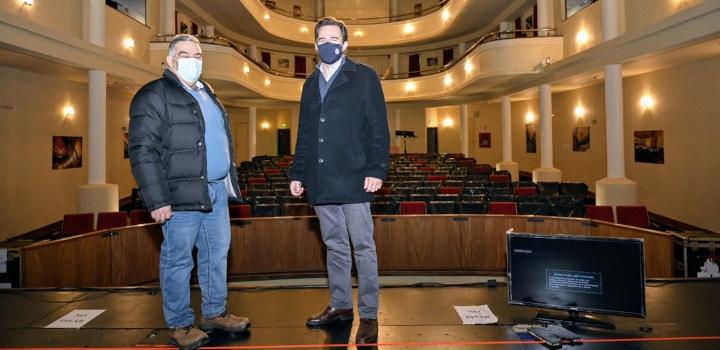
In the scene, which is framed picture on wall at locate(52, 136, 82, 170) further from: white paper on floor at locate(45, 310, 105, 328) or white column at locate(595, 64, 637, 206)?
white column at locate(595, 64, 637, 206)

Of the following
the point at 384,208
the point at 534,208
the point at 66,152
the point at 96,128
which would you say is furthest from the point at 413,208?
the point at 66,152

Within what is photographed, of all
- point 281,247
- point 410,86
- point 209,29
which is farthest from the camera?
point 410,86

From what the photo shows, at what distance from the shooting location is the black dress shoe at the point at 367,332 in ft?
8.29

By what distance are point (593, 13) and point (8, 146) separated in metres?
14.6

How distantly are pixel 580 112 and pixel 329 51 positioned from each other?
591 inches

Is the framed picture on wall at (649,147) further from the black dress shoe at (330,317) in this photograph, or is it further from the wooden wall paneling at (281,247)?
the black dress shoe at (330,317)

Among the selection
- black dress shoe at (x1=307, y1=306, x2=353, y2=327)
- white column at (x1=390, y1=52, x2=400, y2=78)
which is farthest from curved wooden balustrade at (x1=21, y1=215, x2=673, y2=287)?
white column at (x1=390, y1=52, x2=400, y2=78)

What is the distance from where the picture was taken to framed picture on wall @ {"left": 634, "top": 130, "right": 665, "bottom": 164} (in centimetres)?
1130

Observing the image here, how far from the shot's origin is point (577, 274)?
9.29ft

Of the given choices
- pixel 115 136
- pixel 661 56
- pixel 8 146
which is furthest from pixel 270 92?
pixel 661 56

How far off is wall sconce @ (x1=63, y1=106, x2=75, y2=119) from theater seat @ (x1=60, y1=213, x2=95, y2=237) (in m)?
6.41

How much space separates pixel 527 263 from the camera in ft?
9.70

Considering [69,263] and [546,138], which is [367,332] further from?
[546,138]

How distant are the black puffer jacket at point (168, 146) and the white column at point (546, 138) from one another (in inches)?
505
